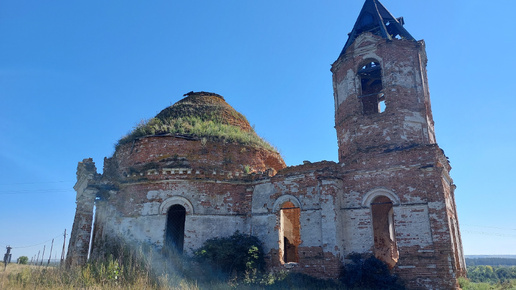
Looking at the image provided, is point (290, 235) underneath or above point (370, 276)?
above

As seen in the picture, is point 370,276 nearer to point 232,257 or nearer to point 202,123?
point 232,257

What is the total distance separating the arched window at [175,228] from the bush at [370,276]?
624 cm

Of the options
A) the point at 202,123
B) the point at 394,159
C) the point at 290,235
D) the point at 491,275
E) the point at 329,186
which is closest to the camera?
the point at 394,159

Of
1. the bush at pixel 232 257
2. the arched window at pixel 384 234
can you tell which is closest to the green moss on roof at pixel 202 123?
the bush at pixel 232 257

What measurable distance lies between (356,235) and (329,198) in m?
1.50

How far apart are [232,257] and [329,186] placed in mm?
4355

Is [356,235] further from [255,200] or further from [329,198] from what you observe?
[255,200]

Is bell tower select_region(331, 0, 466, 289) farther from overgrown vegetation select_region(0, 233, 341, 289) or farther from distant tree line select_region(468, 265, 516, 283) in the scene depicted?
distant tree line select_region(468, 265, 516, 283)

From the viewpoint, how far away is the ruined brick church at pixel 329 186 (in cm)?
1122

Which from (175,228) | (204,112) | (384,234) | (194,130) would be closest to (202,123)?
(194,130)

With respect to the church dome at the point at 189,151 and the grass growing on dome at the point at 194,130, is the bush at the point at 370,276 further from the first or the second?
the grass growing on dome at the point at 194,130

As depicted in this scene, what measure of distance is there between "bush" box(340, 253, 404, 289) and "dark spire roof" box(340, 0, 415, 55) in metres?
8.62

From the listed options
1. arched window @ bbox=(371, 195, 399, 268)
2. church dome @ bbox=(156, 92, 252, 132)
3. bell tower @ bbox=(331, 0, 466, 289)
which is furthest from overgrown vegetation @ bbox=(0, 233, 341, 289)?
church dome @ bbox=(156, 92, 252, 132)

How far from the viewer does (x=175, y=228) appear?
14.1 m
